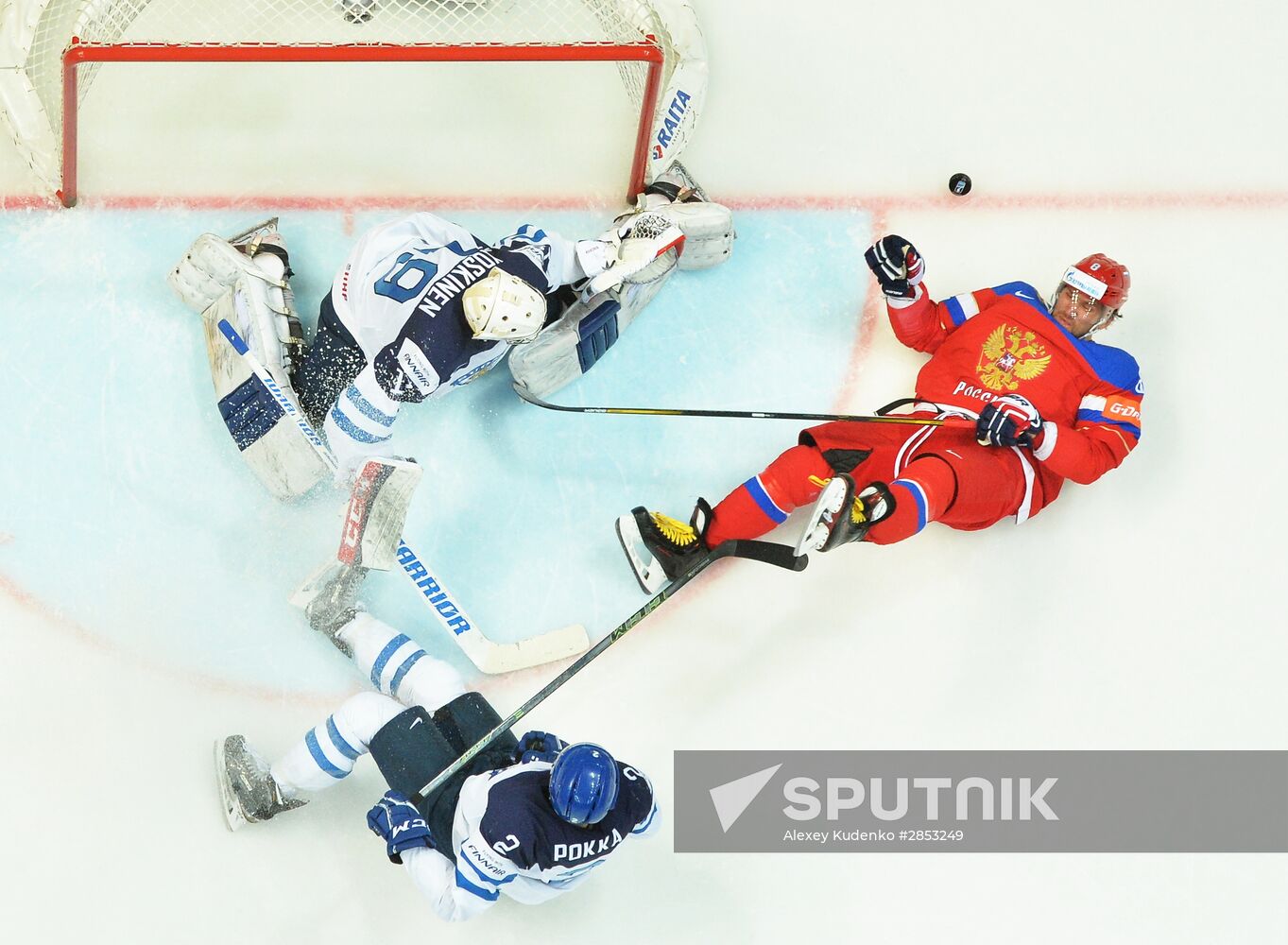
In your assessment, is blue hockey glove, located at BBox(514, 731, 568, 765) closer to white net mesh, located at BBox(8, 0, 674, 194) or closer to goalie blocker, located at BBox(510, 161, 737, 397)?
goalie blocker, located at BBox(510, 161, 737, 397)

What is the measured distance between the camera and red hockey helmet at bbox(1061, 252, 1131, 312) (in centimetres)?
461

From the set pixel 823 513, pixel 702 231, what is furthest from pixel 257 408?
pixel 823 513

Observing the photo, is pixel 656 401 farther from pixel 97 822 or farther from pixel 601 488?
pixel 97 822

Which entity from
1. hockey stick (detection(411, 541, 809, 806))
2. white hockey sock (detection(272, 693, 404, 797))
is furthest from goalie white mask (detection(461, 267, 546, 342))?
white hockey sock (detection(272, 693, 404, 797))

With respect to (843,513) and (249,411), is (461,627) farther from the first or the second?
(843,513)

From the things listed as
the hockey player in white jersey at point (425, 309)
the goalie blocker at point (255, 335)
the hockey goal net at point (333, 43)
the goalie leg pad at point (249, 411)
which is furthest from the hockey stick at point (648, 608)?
the hockey goal net at point (333, 43)

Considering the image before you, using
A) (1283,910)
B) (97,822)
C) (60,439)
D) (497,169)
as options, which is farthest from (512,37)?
(1283,910)

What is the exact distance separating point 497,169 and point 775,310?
105 cm

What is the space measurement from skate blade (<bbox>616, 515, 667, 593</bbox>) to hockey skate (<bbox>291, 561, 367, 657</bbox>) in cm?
80

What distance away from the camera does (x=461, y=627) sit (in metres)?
4.62

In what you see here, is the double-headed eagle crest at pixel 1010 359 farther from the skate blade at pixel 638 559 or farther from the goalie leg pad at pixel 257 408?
the goalie leg pad at pixel 257 408

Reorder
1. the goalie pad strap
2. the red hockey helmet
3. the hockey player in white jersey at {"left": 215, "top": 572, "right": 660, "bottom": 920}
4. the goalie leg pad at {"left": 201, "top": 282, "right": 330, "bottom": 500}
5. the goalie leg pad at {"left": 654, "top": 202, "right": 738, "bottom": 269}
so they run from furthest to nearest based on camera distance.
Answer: the goalie leg pad at {"left": 654, "top": 202, "right": 738, "bottom": 269} → the goalie pad strap → the red hockey helmet → the goalie leg pad at {"left": 201, "top": 282, "right": 330, "bottom": 500} → the hockey player in white jersey at {"left": 215, "top": 572, "right": 660, "bottom": 920}

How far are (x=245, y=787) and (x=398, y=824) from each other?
653 millimetres

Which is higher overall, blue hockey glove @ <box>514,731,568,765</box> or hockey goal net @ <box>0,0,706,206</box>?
hockey goal net @ <box>0,0,706,206</box>
